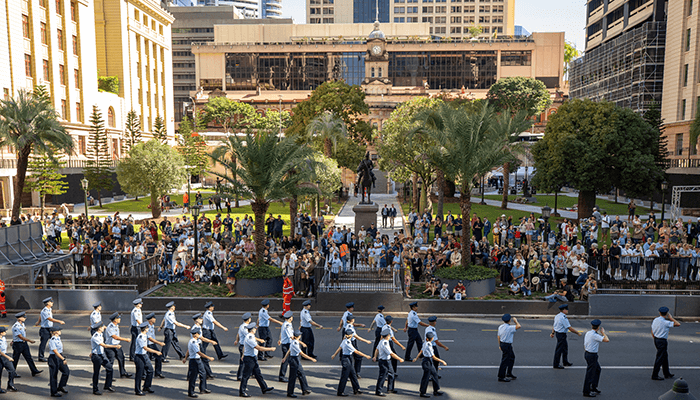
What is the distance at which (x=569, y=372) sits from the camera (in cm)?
1323

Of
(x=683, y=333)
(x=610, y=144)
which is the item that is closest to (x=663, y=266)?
(x=683, y=333)

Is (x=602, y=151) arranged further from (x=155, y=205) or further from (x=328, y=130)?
(x=155, y=205)

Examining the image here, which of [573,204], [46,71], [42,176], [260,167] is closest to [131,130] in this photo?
[46,71]

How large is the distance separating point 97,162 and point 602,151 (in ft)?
134

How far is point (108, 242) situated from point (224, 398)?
606 inches

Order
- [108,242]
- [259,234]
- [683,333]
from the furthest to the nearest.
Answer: [108,242] < [259,234] < [683,333]

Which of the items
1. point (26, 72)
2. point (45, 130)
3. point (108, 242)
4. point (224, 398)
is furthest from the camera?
point (26, 72)

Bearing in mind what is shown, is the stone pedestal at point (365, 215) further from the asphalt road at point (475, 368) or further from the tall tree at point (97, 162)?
the tall tree at point (97, 162)

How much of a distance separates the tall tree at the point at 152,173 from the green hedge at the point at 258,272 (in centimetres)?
2027

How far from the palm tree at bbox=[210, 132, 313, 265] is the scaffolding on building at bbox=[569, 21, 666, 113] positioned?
116 ft

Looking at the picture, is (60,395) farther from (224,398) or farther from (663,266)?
(663,266)

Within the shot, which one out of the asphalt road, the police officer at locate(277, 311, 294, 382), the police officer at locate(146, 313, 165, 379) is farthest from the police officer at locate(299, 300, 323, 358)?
the police officer at locate(146, 313, 165, 379)

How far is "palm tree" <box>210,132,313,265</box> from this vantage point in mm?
19391

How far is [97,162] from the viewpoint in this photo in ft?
157
